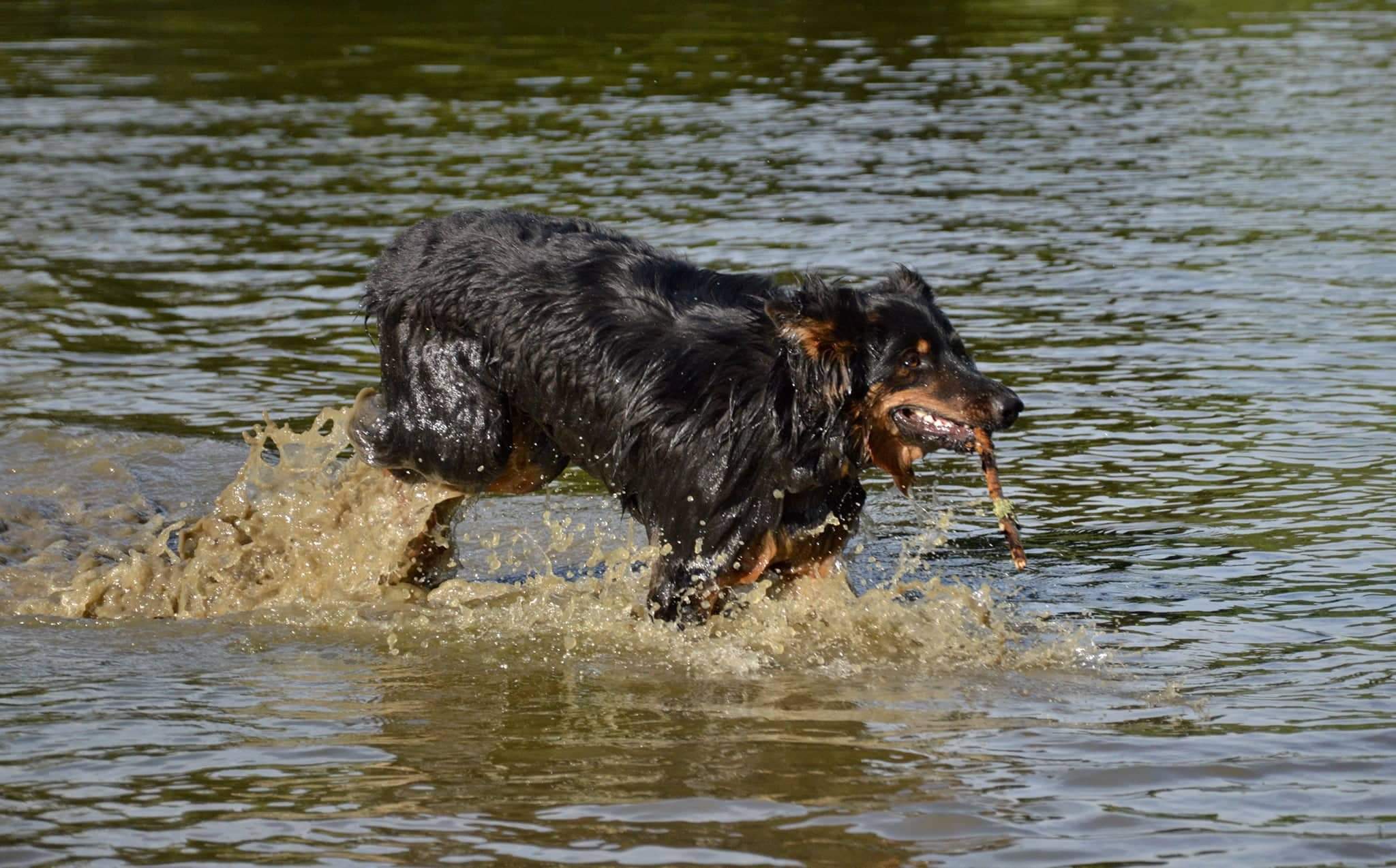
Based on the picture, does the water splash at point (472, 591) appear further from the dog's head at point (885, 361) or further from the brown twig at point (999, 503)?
the dog's head at point (885, 361)

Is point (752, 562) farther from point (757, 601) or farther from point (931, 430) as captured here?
point (931, 430)

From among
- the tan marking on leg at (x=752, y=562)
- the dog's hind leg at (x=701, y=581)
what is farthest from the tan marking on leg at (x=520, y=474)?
the tan marking on leg at (x=752, y=562)

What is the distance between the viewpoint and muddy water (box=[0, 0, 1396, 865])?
5.38m

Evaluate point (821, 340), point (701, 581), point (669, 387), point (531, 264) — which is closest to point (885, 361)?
point (821, 340)

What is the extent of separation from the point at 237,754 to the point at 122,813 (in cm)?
55

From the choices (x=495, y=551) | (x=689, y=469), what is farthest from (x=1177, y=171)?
(x=689, y=469)

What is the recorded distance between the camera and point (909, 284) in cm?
675

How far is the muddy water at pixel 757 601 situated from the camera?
17.7 feet

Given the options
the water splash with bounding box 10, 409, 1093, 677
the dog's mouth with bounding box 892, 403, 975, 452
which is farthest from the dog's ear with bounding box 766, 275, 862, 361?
the water splash with bounding box 10, 409, 1093, 677

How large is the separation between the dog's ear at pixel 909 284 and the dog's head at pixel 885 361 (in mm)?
172

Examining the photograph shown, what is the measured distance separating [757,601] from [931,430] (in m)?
1.03

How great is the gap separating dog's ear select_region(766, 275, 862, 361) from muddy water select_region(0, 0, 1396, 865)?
42.4 inches

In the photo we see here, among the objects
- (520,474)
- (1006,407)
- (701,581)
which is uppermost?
(1006,407)

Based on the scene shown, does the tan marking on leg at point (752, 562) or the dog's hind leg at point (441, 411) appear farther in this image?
the dog's hind leg at point (441, 411)
